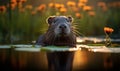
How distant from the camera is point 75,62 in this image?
285 inches

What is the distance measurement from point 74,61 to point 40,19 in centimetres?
689

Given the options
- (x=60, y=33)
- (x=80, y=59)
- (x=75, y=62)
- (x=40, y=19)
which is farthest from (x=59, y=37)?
(x=40, y=19)

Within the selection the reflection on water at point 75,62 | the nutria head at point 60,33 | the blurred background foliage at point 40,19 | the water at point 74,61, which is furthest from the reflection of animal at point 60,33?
the blurred background foliage at point 40,19

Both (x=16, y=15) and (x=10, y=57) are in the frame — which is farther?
(x=16, y=15)

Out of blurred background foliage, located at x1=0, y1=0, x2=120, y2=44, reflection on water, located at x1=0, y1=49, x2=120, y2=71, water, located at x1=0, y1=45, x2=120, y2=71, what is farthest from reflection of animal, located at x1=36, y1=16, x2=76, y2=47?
blurred background foliage, located at x1=0, y1=0, x2=120, y2=44

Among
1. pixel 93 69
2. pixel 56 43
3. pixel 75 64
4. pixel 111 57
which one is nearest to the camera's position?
pixel 93 69

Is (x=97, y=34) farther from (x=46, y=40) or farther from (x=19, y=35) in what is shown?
(x=46, y=40)

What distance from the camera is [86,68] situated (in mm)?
6270

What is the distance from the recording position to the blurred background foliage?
43.4ft

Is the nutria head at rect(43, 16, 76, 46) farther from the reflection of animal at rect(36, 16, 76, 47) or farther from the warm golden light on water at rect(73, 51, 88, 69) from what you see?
the warm golden light on water at rect(73, 51, 88, 69)

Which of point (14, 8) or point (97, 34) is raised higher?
point (14, 8)

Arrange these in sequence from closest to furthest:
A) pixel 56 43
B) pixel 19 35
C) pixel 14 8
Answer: pixel 56 43, pixel 19 35, pixel 14 8

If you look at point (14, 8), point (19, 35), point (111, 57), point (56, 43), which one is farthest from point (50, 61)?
point (14, 8)

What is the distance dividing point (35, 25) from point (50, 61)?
690cm
